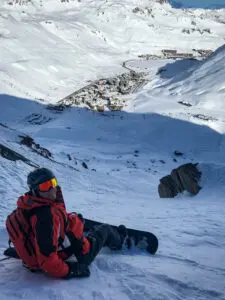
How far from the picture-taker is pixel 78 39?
81.3m

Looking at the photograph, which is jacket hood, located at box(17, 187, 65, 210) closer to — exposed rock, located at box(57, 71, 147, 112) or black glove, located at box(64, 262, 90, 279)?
black glove, located at box(64, 262, 90, 279)

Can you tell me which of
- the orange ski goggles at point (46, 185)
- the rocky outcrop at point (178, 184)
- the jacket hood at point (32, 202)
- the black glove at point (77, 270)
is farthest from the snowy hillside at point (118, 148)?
the orange ski goggles at point (46, 185)

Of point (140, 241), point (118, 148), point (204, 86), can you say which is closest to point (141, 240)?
point (140, 241)

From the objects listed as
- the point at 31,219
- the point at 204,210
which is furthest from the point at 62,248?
the point at 204,210

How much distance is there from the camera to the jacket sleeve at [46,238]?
456 cm

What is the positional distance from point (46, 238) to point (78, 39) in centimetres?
7936

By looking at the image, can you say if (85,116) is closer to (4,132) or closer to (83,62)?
(4,132)

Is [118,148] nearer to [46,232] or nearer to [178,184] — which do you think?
[178,184]

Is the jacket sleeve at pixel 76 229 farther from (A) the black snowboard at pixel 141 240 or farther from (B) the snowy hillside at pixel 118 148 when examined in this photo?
(A) the black snowboard at pixel 141 240

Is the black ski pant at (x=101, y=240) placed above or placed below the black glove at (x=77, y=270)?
above

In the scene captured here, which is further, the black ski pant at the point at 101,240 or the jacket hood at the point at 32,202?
the black ski pant at the point at 101,240

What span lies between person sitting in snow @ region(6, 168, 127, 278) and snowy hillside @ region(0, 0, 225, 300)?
175 millimetres

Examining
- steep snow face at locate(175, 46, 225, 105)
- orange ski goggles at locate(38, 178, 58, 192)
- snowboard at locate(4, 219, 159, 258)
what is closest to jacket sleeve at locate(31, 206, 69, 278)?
orange ski goggles at locate(38, 178, 58, 192)

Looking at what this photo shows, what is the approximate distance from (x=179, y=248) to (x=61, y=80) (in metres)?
47.4
